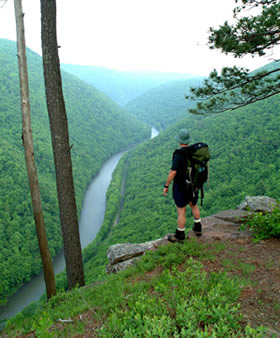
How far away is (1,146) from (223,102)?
41.1 meters

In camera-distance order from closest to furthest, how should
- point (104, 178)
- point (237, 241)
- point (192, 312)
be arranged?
point (192, 312), point (237, 241), point (104, 178)

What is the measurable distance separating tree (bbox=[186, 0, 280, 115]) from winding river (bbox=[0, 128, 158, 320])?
1017 inches

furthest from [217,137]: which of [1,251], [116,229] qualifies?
[1,251]

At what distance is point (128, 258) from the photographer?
18.8 ft

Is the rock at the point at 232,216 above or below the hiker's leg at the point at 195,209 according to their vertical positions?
below

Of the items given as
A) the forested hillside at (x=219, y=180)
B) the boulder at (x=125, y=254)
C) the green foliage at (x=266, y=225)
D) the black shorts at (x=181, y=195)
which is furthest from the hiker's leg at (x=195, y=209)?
the forested hillside at (x=219, y=180)

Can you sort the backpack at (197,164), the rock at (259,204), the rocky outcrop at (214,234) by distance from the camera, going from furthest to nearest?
the rock at (259,204) < the rocky outcrop at (214,234) < the backpack at (197,164)

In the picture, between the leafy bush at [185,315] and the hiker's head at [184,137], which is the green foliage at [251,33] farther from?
the leafy bush at [185,315]

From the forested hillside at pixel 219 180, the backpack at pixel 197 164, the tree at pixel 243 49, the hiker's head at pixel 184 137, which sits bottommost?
the forested hillside at pixel 219 180

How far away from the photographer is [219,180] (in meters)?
29.4

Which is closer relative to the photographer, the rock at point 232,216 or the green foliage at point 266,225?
the green foliage at point 266,225

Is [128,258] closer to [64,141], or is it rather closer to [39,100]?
[64,141]

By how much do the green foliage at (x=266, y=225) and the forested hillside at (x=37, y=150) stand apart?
1808 cm

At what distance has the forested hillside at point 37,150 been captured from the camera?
95.5 feet
